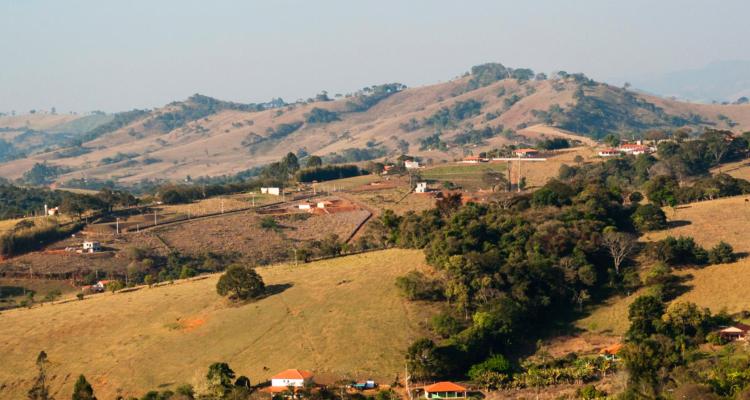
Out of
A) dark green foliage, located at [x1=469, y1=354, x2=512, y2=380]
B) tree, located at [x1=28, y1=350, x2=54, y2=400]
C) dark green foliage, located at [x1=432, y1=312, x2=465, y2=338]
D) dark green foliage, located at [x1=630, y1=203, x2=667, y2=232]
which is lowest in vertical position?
tree, located at [x1=28, y1=350, x2=54, y2=400]

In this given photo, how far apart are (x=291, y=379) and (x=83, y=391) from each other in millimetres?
10315

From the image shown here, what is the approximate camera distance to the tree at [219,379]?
142 feet

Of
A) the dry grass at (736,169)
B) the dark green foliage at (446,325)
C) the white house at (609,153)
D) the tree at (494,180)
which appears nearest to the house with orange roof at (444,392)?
the dark green foliage at (446,325)

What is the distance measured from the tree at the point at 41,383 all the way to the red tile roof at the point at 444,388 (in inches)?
796

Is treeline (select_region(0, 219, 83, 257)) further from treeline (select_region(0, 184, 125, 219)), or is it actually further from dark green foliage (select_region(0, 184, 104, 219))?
dark green foliage (select_region(0, 184, 104, 219))

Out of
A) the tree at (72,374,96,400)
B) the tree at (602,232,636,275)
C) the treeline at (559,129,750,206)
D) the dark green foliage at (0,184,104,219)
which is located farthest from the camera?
the treeline at (559,129,750,206)

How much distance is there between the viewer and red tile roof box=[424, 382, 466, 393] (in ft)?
142

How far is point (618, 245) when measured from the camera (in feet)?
198

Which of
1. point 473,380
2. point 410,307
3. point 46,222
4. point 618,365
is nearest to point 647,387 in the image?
point 618,365

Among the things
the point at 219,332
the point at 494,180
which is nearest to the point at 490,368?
the point at 219,332

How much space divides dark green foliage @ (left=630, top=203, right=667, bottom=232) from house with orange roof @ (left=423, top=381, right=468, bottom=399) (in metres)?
28.7

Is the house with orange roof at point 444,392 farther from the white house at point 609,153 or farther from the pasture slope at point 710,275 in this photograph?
the white house at point 609,153

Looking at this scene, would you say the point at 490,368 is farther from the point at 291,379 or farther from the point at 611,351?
the point at 291,379

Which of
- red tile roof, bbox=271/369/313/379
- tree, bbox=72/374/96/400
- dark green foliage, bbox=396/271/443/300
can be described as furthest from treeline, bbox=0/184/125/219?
red tile roof, bbox=271/369/313/379
